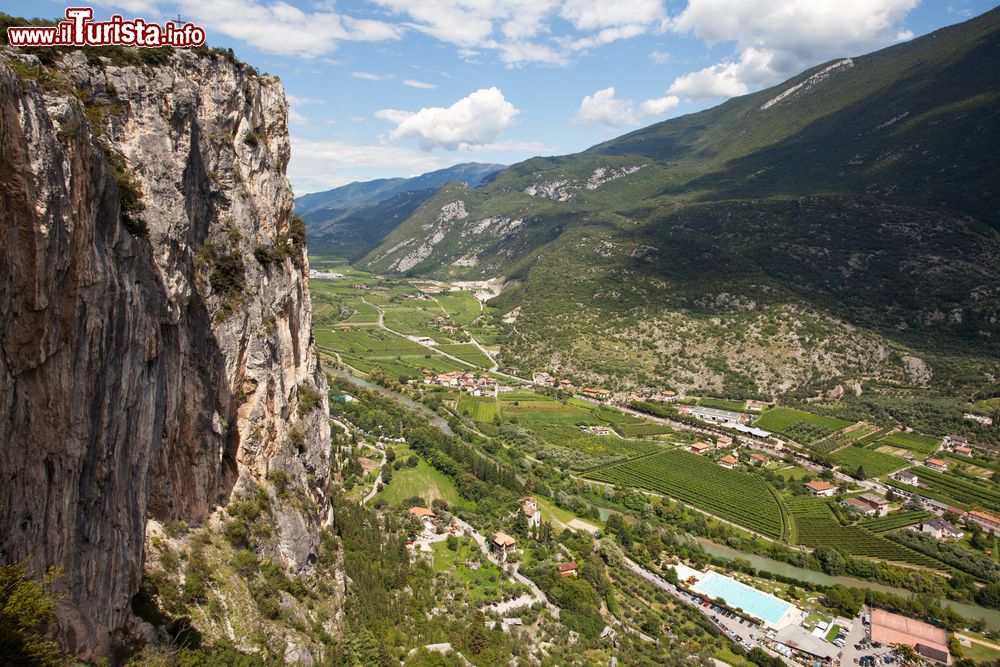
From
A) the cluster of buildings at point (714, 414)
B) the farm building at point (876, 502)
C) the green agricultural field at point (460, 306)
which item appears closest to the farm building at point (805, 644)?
the farm building at point (876, 502)

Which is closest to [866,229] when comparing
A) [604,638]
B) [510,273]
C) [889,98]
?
[889,98]

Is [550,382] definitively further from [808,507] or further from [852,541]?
[852,541]

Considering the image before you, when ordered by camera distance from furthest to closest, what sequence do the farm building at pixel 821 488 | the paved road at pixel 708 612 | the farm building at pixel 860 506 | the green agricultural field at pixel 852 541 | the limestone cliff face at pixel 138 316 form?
the farm building at pixel 821 488
the farm building at pixel 860 506
the green agricultural field at pixel 852 541
the paved road at pixel 708 612
the limestone cliff face at pixel 138 316

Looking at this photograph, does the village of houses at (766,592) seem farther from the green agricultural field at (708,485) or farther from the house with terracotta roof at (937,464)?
the green agricultural field at (708,485)

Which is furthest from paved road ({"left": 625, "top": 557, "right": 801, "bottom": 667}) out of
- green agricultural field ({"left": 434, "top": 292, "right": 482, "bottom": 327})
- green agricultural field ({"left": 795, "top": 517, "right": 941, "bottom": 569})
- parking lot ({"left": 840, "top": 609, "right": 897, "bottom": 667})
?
green agricultural field ({"left": 434, "top": 292, "right": 482, "bottom": 327})

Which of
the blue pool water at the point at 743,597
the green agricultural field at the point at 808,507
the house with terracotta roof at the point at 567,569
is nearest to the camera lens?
the blue pool water at the point at 743,597

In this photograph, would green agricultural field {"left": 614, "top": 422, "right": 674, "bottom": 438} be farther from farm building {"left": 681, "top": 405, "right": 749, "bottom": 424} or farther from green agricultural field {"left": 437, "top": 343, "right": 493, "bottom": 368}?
green agricultural field {"left": 437, "top": 343, "right": 493, "bottom": 368}
